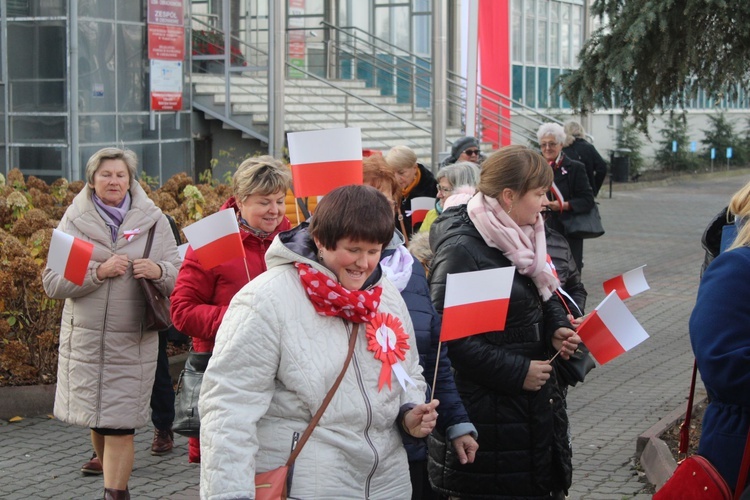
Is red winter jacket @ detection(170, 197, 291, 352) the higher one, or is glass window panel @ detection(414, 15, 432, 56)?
glass window panel @ detection(414, 15, 432, 56)

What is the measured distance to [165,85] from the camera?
693 inches

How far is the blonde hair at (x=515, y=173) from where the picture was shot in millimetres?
4242

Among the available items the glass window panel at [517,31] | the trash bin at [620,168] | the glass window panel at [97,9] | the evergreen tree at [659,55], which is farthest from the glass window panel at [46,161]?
the glass window panel at [517,31]

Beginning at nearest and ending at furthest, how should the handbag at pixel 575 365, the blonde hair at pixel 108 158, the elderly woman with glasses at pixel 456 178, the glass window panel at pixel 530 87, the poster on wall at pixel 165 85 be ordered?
1. the handbag at pixel 575 365
2. the blonde hair at pixel 108 158
3. the elderly woman with glasses at pixel 456 178
4. the poster on wall at pixel 165 85
5. the glass window panel at pixel 530 87

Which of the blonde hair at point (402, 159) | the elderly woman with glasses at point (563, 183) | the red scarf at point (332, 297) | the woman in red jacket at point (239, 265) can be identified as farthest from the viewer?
the elderly woman with glasses at point (563, 183)

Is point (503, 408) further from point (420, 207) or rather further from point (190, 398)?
point (420, 207)

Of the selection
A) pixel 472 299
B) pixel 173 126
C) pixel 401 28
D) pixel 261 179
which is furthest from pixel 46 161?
pixel 472 299

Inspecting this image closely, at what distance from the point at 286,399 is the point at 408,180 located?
5.42 m

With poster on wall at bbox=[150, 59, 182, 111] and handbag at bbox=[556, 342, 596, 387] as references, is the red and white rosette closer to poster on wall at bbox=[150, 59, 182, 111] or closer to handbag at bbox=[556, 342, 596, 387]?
handbag at bbox=[556, 342, 596, 387]

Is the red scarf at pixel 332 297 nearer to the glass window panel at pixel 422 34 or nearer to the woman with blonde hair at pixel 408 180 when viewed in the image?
the woman with blonde hair at pixel 408 180

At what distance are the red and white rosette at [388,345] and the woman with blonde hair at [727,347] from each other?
825mm

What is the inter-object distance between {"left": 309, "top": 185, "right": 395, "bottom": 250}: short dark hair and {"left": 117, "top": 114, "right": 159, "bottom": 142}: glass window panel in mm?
14257

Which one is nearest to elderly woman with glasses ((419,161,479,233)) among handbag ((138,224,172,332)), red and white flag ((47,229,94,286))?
handbag ((138,224,172,332))

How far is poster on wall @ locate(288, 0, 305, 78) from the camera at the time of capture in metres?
25.5
